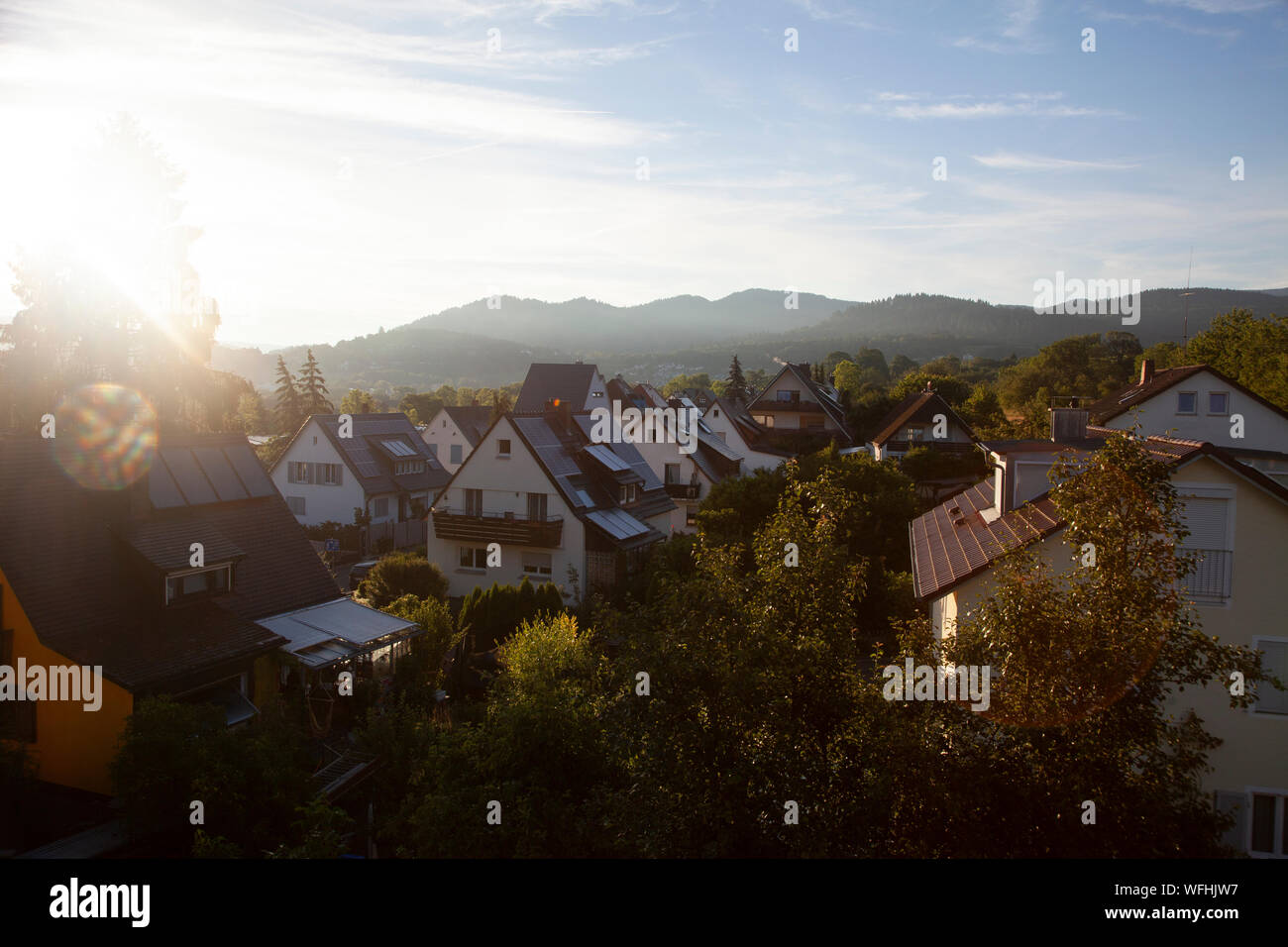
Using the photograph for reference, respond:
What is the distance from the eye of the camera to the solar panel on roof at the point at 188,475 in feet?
67.5

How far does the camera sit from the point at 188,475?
2106 cm

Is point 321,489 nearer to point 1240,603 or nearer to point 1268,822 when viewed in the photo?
point 1240,603

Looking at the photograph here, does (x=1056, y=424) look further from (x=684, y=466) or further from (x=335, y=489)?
(x=335, y=489)

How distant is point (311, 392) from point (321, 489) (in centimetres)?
4519

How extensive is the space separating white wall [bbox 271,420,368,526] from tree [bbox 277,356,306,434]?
40.2m

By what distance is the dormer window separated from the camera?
17969 mm

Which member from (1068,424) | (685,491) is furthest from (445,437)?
(1068,424)

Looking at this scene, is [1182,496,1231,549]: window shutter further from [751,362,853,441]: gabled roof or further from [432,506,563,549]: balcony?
[751,362,853,441]: gabled roof

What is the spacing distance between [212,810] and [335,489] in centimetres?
3572

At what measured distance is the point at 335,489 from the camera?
1795 inches

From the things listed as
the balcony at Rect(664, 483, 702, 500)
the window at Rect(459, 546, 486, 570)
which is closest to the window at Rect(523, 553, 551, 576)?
the window at Rect(459, 546, 486, 570)

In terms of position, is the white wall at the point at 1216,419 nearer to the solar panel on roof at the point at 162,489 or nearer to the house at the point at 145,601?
the house at the point at 145,601

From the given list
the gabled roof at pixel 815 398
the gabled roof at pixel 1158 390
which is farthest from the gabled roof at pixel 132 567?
→ the gabled roof at pixel 815 398
